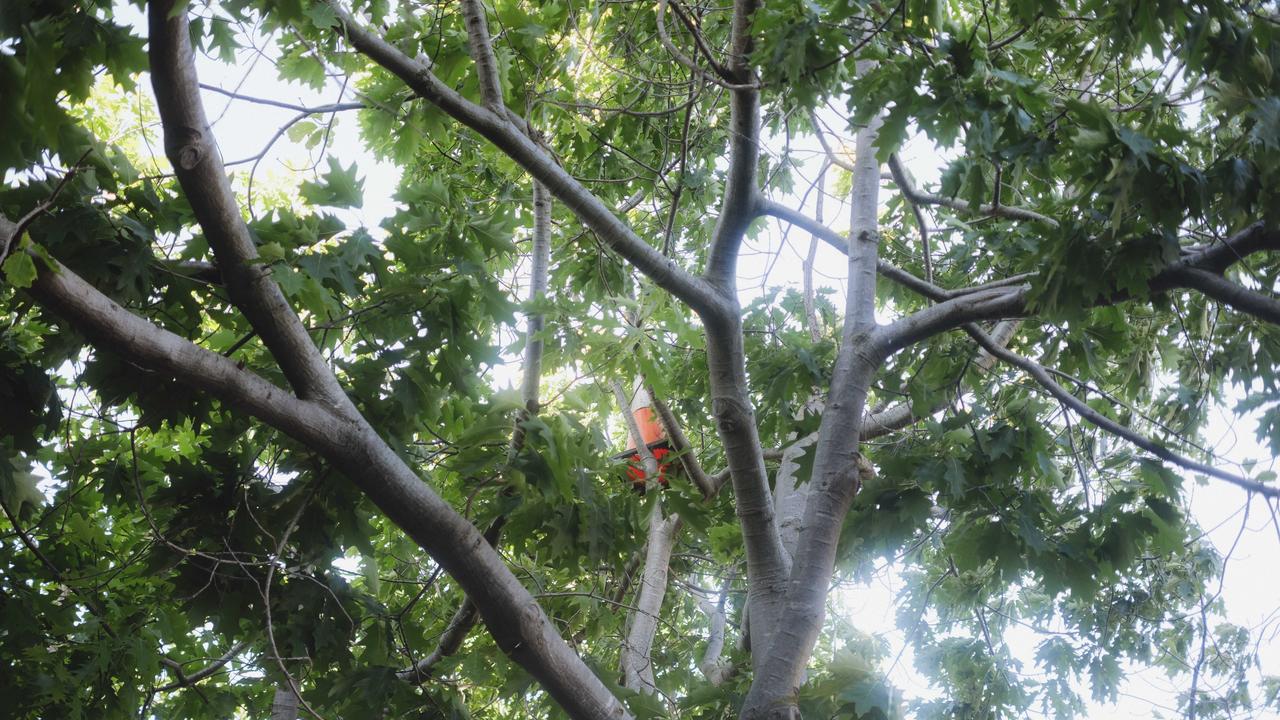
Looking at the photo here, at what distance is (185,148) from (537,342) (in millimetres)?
1518

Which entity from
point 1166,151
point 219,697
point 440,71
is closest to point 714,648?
point 219,697

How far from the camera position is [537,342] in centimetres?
358

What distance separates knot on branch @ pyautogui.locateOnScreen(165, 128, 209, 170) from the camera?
2375 mm

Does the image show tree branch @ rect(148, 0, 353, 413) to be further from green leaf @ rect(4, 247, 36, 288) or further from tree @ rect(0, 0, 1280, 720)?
green leaf @ rect(4, 247, 36, 288)

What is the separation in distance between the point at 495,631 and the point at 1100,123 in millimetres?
2246

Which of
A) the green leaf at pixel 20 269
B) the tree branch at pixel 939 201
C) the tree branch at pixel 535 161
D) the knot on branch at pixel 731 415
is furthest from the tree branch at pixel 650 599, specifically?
the green leaf at pixel 20 269

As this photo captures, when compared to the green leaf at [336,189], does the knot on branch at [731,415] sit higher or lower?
lower

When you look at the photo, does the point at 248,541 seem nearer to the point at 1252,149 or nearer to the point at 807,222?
the point at 807,222

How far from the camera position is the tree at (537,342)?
2.45m

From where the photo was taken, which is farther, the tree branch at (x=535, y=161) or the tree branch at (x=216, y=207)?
the tree branch at (x=535, y=161)

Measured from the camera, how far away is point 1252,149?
241 cm

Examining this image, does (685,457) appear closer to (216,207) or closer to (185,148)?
(216,207)

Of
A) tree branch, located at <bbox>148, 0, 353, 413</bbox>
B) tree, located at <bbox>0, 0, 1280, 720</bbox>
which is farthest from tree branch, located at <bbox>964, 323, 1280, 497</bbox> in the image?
tree branch, located at <bbox>148, 0, 353, 413</bbox>

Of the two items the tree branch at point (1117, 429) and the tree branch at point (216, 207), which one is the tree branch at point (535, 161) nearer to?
the tree branch at point (216, 207)
